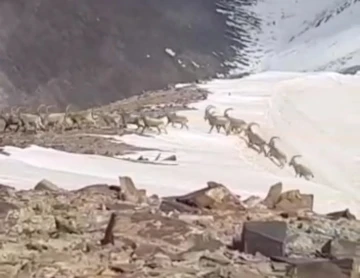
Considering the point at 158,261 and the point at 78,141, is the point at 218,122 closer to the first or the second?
the point at 78,141

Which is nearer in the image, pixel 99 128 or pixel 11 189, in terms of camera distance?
pixel 11 189

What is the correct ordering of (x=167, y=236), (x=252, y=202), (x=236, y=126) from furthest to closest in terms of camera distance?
1. (x=236, y=126)
2. (x=252, y=202)
3. (x=167, y=236)

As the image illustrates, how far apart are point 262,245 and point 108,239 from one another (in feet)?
2.66

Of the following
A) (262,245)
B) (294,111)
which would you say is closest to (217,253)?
(262,245)

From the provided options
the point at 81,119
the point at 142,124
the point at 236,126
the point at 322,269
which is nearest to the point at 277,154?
the point at 236,126

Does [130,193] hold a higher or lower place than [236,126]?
lower

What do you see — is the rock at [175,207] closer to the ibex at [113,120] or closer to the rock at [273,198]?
the rock at [273,198]

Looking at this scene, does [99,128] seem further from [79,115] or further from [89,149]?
[89,149]

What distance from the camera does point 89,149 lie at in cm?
1125

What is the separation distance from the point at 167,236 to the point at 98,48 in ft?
74.5

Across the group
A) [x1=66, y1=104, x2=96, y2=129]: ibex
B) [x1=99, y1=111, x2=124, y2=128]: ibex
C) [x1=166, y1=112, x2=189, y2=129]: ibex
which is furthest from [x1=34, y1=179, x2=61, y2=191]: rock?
[x1=166, y1=112, x2=189, y2=129]: ibex

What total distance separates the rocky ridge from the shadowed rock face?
17.0 meters

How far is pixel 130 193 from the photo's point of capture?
7.16 m

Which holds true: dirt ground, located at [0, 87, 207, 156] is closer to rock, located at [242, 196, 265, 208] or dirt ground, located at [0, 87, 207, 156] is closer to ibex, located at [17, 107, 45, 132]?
ibex, located at [17, 107, 45, 132]
